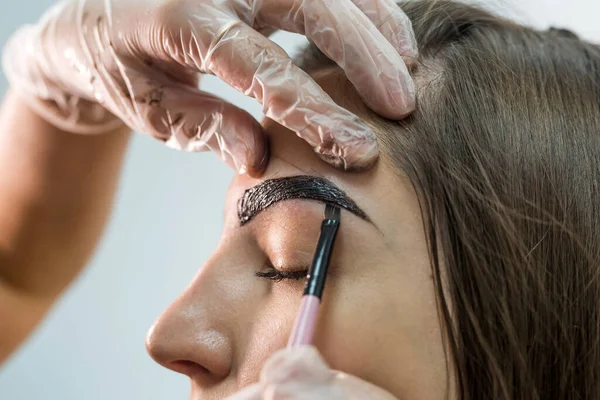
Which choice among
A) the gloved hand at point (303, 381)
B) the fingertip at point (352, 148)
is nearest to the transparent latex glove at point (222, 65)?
the fingertip at point (352, 148)

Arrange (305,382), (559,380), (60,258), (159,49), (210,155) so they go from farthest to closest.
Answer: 1. (210,155)
2. (60,258)
3. (159,49)
4. (559,380)
5. (305,382)

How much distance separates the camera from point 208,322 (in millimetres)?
792

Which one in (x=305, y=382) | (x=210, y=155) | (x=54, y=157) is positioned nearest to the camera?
(x=305, y=382)

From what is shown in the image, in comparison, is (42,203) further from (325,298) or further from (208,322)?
(325,298)

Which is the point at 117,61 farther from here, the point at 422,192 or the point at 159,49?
the point at 422,192

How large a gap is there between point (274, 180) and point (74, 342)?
4.33ft

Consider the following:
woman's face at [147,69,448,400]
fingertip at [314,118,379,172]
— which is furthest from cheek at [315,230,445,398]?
fingertip at [314,118,379,172]

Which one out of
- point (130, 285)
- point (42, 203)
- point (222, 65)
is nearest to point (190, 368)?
point (222, 65)

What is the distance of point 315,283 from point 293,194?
0.45 ft

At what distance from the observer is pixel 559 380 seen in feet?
2.48

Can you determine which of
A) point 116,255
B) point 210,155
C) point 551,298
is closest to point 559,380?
point 551,298

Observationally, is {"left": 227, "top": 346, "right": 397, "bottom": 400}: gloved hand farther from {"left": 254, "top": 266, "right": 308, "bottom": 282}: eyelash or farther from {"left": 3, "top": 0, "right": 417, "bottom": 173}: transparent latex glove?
{"left": 3, "top": 0, "right": 417, "bottom": 173}: transparent latex glove

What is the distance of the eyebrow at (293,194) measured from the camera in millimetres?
774

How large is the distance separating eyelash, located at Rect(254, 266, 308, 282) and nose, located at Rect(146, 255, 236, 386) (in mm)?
53
